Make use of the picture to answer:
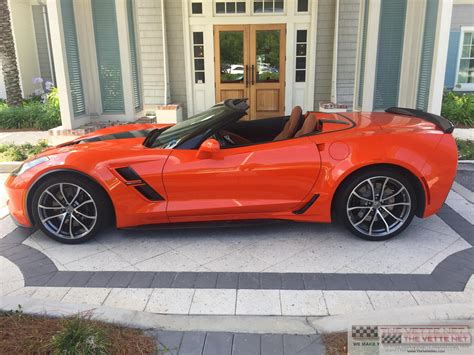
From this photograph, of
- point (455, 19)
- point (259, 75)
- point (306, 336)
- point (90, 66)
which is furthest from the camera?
point (455, 19)

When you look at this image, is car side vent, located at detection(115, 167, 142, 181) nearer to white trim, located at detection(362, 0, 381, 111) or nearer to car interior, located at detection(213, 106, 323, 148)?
car interior, located at detection(213, 106, 323, 148)

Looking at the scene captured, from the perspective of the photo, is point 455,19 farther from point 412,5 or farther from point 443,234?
point 443,234

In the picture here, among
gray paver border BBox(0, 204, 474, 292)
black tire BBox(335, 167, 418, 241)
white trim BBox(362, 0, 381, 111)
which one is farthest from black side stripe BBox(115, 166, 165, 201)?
white trim BBox(362, 0, 381, 111)

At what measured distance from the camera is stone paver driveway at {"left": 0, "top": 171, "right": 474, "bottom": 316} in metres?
2.99

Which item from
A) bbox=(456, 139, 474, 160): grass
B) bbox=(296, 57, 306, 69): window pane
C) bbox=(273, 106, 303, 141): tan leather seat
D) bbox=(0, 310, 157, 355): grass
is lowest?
bbox=(0, 310, 157, 355): grass

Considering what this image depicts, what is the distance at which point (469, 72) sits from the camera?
46.5ft

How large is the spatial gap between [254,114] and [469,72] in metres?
8.60

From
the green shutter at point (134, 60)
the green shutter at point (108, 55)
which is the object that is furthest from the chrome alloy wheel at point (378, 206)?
the green shutter at point (134, 60)

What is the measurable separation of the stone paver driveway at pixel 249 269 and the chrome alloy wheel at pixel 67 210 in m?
0.16

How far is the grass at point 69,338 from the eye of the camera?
7.86 ft

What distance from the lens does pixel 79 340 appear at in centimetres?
241

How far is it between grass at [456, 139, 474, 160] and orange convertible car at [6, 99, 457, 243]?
3191mm

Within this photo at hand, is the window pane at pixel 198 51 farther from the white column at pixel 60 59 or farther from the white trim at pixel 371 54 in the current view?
the white trim at pixel 371 54

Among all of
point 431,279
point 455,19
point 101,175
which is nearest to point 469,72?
point 455,19
